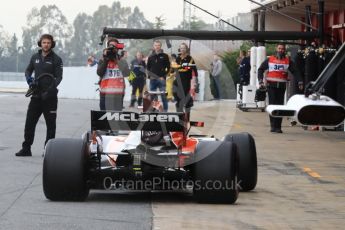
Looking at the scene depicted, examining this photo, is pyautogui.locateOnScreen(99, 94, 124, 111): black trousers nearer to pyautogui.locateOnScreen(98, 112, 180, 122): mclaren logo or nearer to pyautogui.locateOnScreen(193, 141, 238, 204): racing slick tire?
pyautogui.locateOnScreen(98, 112, 180, 122): mclaren logo

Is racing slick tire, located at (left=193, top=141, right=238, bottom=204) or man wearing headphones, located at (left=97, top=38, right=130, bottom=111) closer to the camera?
racing slick tire, located at (left=193, top=141, right=238, bottom=204)

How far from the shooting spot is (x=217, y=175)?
11766mm

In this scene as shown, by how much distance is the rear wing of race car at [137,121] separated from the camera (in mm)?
12156

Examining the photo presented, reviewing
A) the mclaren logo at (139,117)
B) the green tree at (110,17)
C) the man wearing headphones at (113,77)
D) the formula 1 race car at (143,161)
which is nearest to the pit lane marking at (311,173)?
the man wearing headphones at (113,77)

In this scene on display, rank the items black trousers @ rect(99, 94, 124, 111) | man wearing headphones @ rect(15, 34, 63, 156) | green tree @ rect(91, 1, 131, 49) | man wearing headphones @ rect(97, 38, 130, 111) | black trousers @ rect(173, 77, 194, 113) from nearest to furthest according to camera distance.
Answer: black trousers @ rect(173, 77, 194, 113) < man wearing headphones @ rect(15, 34, 63, 156) < man wearing headphones @ rect(97, 38, 130, 111) < black trousers @ rect(99, 94, 124, 111) < green tree @ rect(91, 1, 131, 49)

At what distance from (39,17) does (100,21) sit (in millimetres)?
14064

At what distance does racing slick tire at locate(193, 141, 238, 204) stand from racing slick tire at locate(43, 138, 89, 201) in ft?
3.87

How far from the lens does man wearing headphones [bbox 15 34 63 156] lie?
17.2m

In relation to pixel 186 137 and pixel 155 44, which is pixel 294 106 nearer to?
pixel 186 137

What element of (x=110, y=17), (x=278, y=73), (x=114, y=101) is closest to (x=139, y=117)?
(x=114, y=101)

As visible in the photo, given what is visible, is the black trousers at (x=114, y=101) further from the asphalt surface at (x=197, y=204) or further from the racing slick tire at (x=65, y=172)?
the racing slick tire at (x=65, y=172)

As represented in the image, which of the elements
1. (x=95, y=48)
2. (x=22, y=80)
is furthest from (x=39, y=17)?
(x=22, y=80)

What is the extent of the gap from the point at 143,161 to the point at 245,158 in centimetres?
150

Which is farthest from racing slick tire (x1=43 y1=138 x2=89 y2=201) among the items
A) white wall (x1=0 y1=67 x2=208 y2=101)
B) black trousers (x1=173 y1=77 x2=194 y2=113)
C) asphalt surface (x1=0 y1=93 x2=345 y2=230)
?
white wall (x1=0 y1=67 x2=208 y2=101)
